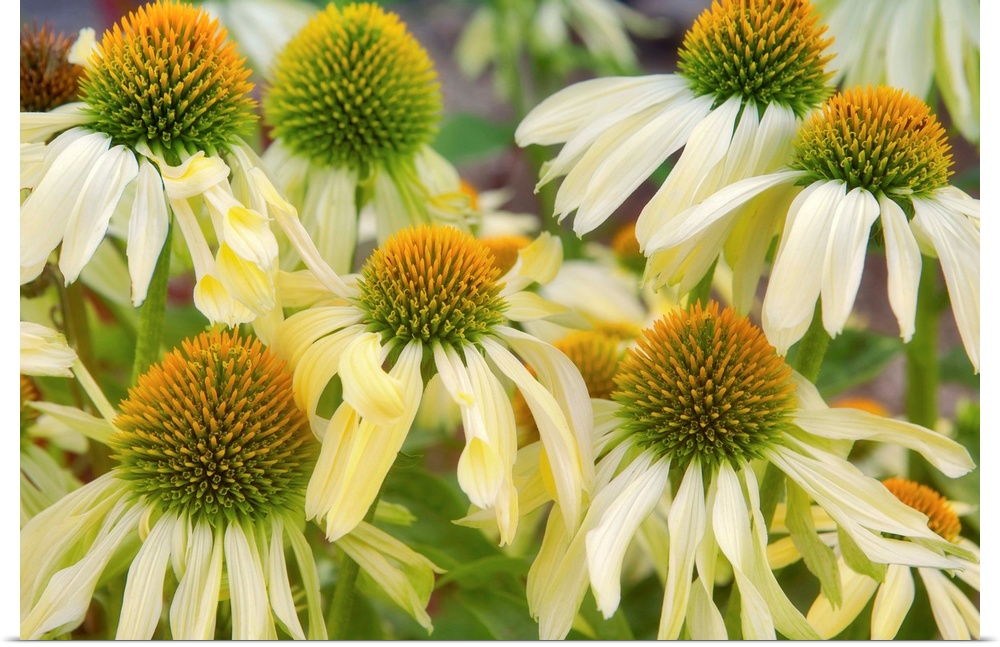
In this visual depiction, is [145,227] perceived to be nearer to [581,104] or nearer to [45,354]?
[45,354]

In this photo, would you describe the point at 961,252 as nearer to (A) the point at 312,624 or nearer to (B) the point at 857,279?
(B) the point at 857,279

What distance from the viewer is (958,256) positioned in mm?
489

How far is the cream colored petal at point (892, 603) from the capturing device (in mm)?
574

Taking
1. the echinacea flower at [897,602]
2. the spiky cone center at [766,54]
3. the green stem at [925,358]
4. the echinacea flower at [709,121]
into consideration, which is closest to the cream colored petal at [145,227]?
the echinacea flower at [709,121]

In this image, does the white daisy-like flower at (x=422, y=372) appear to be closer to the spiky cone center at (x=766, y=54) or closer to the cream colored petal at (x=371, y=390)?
the cream colored petal at (x=371, y=390)

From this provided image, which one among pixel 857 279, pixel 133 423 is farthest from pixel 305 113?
pixel 857 279

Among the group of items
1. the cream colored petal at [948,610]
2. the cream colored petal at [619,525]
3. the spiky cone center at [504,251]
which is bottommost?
the cream colored petal at [948,610]

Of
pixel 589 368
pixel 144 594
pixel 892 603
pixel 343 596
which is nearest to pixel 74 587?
pixel 144 594

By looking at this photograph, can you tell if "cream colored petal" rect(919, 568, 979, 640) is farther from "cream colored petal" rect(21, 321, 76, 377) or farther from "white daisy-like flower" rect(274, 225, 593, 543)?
"cream colored petal" rect(21, 321, 76, 377)

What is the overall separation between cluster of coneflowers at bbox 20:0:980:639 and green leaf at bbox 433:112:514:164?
1.33 feet

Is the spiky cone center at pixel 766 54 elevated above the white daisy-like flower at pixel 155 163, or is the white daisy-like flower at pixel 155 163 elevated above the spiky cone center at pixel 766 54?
the spiky cone center at pixel 766 54

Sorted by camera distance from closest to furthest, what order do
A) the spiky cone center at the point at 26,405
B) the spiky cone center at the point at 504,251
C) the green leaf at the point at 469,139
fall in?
1. the spiky cone center at the point at 26,405
2. the spiky cone center at the point at 504,251
3. the green leaf at the point at 469,139

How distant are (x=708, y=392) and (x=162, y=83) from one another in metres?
0.34

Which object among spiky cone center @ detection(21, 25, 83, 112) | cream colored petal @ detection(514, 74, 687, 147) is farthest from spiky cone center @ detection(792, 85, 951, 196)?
spiky cone center @ detection(21, 25, 83, 112)
